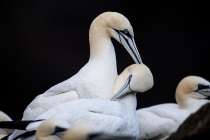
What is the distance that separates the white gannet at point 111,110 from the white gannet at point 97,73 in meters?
0.33

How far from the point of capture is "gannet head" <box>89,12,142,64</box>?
11703mm

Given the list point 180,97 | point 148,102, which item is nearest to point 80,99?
point 180,97

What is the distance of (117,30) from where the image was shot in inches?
465

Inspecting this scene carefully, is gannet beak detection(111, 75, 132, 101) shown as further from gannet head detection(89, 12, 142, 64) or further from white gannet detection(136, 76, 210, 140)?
white gannet detection(136, 76, 210, 140)

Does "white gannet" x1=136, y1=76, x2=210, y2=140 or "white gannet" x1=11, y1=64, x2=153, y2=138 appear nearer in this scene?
"white gannet" x1=11, y1=64, x2=153, y2=138

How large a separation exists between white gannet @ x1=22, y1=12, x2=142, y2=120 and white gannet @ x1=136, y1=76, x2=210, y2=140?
0.89 m

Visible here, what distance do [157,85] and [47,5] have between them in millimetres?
2127

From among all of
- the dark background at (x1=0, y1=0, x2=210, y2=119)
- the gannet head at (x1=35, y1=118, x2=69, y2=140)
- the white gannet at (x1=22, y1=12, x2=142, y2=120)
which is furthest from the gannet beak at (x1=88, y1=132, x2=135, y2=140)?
the dark background at (x1=0, y1=0, x2=210, y2=119)

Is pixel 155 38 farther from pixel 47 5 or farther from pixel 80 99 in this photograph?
pixel 80 99

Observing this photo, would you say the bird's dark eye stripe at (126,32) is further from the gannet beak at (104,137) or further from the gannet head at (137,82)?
the gannet beak at (104,137)

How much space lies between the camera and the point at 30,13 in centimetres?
1678

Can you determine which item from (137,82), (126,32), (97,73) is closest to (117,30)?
(126,32)

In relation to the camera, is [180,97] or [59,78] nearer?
[180,97]

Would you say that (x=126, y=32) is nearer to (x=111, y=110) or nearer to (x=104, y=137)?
(x=111, y=110)
